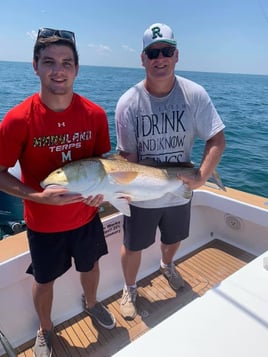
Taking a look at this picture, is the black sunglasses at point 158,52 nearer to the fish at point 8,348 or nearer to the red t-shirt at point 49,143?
the red t-shirt at point 49,143

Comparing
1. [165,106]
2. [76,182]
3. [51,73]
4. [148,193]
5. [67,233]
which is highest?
[51,73]

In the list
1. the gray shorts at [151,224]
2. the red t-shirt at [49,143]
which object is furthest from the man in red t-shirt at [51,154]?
the gray shorts at [151,224]

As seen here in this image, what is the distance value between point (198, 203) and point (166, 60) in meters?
1.94

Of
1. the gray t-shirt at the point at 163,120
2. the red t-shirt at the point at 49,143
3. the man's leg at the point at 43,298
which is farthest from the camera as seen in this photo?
the gray t-shirt at the point at 163,120

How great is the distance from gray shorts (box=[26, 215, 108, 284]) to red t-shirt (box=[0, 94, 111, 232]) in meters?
0.07

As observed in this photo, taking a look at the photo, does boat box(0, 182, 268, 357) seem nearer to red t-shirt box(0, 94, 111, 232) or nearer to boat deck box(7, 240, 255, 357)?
boat deck box(7, 240, 255, 357)

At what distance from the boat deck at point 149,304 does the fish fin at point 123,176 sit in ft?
4.43

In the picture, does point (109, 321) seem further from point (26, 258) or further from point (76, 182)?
point (76, 182)

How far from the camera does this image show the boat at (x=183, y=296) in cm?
133

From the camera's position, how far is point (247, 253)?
3.64 metres

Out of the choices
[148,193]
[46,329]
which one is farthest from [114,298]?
[148,193]

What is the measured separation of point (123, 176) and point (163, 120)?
63 centimetres

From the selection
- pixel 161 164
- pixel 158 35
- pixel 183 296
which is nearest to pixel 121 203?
pixel 161 164

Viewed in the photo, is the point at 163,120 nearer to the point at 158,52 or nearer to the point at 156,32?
the point at 158,52
